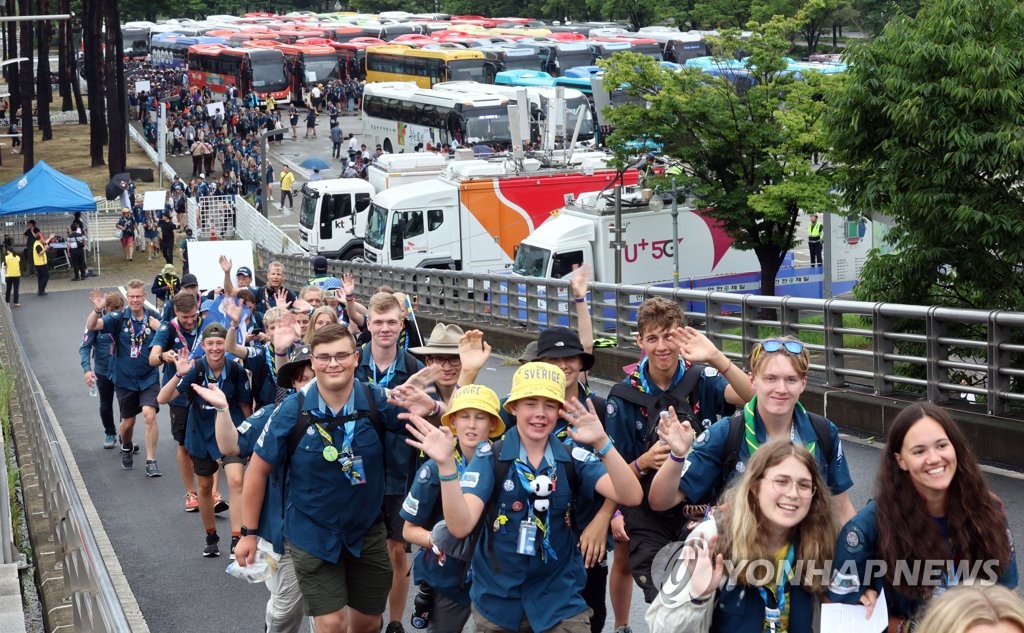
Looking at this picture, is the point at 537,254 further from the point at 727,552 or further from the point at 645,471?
the point at 727,552

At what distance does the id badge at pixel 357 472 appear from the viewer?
272 inches

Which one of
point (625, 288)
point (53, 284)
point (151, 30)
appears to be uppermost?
point (151, 30)

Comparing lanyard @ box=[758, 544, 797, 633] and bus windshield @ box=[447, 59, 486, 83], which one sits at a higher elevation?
bus windshield @ box=[447, 59, 486, 83]

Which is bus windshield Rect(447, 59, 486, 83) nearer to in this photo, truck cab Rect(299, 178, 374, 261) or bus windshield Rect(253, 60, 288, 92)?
bus windshield Rect(253, 60, 288, 92)

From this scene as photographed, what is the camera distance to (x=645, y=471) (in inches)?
255

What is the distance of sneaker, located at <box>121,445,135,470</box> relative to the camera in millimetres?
14711

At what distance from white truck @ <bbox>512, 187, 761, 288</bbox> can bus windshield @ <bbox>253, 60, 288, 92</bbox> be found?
161 feet

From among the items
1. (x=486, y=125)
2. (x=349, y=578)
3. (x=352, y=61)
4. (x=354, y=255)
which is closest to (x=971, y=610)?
(x=349, y=578)

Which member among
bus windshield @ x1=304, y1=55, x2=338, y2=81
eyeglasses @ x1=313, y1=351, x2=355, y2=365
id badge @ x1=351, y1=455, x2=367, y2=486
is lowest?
id badge @ x1=351, y1=455, x2=367, y2=486

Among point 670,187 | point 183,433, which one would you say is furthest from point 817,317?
point 183,433

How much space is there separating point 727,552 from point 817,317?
2367 cm

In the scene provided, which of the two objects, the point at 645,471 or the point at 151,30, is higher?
the point at 151,30

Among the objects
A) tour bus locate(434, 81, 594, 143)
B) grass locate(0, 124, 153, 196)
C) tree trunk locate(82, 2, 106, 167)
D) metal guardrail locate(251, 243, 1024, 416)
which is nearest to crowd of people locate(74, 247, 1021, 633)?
metal guardrail locate(251, 243, 1024, 416)

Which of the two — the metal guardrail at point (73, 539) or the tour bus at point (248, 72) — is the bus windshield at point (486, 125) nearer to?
the tour bus at point (248, 72)
